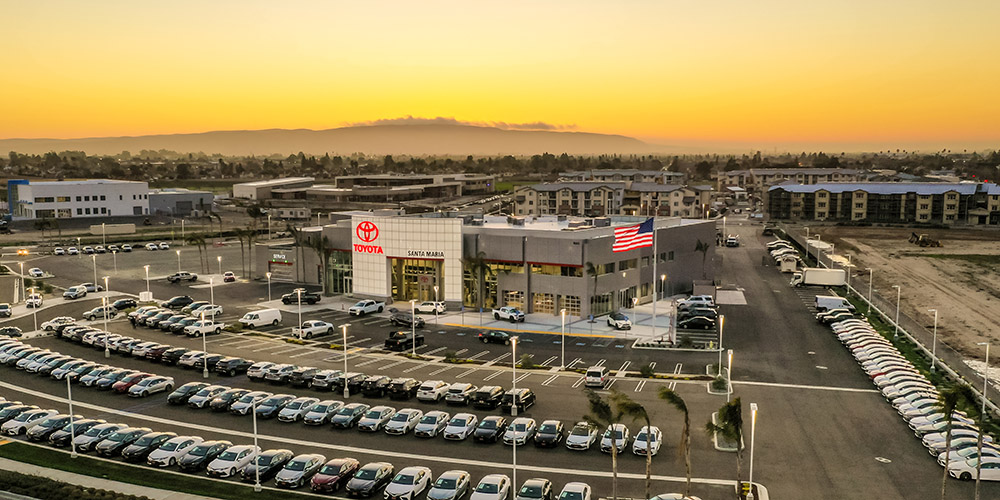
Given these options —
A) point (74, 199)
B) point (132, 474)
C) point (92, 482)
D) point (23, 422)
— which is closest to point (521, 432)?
point (132, 474)

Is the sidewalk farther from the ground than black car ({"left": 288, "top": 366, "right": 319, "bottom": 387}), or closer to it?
closer to it

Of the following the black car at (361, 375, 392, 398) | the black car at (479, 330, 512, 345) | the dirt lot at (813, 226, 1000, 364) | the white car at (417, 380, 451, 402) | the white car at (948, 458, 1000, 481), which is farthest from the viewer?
the dirt lot at (813, 226, 1000, 364)

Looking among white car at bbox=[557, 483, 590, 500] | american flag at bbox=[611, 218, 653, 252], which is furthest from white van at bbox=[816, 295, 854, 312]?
white car at bbox=[557, 483, 590, 500]

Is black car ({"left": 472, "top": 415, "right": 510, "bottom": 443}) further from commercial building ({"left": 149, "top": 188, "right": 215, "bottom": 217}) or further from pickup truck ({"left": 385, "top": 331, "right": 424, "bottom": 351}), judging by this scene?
commercial building ({"left": 149, "top": 188, "right": 215, "bottom": 217})

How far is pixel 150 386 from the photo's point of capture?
44.5 m

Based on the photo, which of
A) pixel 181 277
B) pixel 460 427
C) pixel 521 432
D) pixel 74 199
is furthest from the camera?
pixel 74 199

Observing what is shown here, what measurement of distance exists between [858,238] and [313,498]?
428ft

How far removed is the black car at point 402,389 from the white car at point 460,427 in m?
6.07

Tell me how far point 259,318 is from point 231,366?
15.5m

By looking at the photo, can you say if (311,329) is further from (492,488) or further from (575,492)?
(575,492)

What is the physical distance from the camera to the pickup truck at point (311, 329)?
→ 59.7 meters

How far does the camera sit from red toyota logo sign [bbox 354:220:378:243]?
74.6 metres

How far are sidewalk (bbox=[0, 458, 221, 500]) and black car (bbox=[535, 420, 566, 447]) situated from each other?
50.6 ft

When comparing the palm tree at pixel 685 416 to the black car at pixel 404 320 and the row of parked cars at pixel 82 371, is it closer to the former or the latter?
the row of parked cars at pixel 82 371
